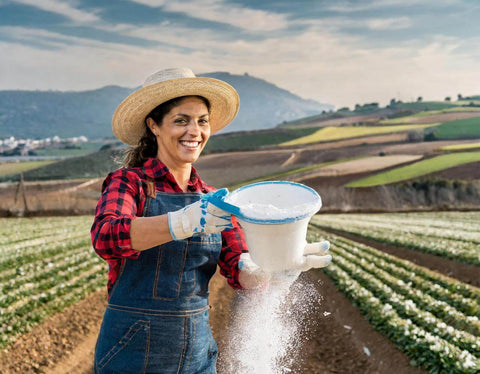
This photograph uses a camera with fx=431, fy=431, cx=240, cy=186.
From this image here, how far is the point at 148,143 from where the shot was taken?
2438 millimetres

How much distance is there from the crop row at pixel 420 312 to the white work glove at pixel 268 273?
3.92 metres

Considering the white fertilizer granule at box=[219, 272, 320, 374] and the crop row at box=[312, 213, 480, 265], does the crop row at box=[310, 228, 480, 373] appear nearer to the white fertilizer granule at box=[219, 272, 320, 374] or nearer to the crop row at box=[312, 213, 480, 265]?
the crop row at box=[312, 213, 480, 265]

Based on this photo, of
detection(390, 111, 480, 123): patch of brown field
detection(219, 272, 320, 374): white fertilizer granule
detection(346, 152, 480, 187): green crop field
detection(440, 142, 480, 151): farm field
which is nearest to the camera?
detection(219, 272, 320, 374): white fertilizer granule

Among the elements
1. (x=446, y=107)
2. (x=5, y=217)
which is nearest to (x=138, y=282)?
(x=5, y=217)

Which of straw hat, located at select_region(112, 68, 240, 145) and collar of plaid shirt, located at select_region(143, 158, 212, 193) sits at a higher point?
straw hat, located at select_region(112, 68, 240, 145)

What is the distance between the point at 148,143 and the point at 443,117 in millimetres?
71921

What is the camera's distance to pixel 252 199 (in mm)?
2070

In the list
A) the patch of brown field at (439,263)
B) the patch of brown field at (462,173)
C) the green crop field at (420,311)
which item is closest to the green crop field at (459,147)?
the patch of brown field at (462,173)

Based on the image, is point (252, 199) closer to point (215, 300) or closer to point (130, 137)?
point (130, 137)

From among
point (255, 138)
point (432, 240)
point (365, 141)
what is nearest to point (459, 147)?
point (365, 141)

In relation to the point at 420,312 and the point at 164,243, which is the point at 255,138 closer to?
the point at 420,312

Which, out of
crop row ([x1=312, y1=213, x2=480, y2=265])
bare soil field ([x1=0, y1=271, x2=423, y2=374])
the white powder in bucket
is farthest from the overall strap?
crop row ([x1=312, y1=213, x2=480, y2=265])

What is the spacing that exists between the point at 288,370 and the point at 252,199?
3.11 ft

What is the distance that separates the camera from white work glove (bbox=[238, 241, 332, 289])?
6.51ft
